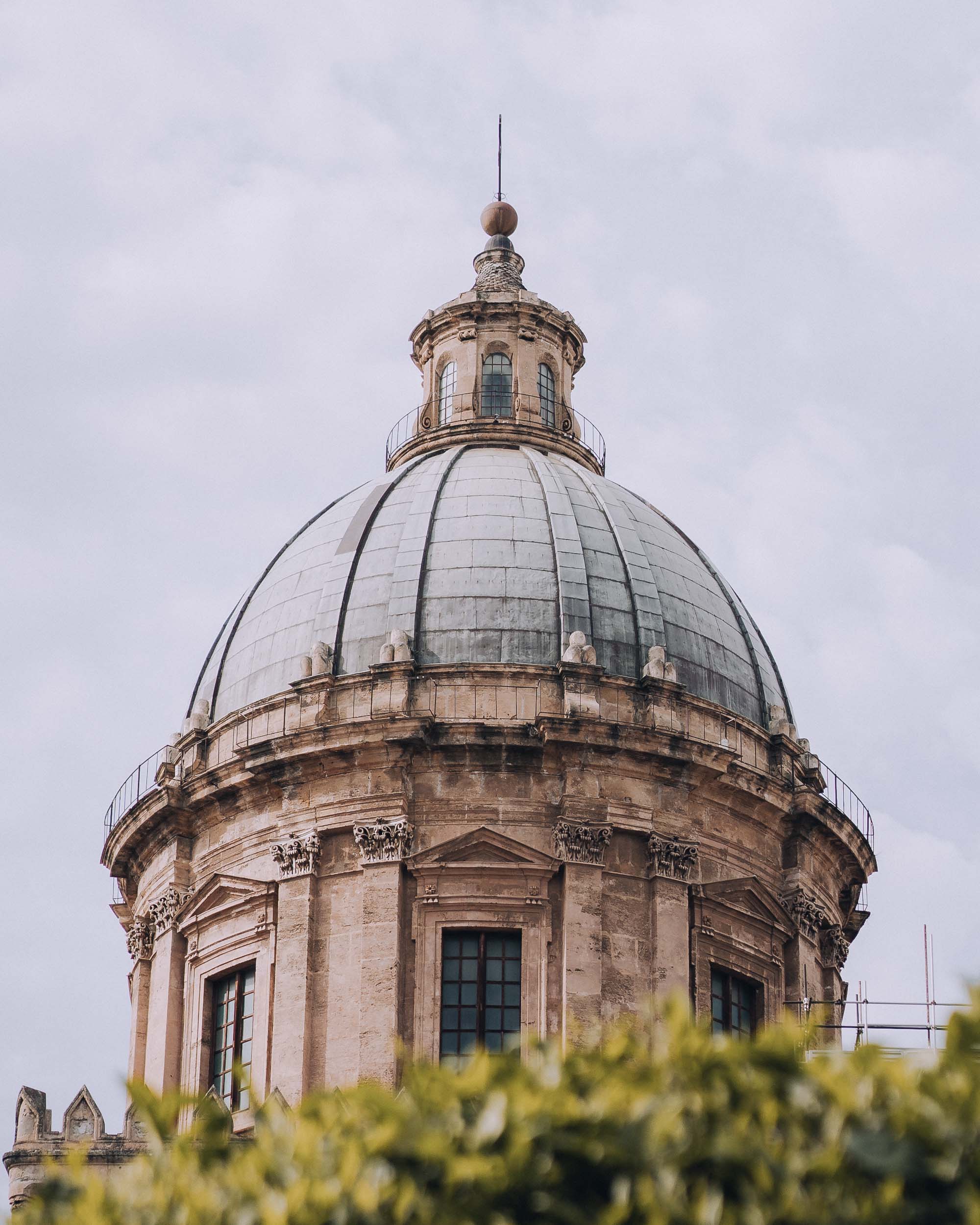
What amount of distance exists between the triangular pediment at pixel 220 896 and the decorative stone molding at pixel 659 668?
756 centimetres

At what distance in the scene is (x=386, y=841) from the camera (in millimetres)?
41375

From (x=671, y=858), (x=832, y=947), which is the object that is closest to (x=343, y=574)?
(x=671, y=858)

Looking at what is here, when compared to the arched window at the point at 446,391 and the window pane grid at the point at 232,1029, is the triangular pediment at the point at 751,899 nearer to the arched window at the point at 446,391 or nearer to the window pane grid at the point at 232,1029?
the window pane grid at the point at 232,1029

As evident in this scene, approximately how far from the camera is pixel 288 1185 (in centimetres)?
1875

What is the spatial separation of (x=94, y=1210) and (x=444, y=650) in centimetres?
2519

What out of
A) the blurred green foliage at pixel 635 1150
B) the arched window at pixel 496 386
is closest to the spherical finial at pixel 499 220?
the arched window at pixel 496 386

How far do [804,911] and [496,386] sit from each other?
13.4 meters

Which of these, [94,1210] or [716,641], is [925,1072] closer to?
[94,1210]

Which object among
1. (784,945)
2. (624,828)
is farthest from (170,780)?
(784,945)

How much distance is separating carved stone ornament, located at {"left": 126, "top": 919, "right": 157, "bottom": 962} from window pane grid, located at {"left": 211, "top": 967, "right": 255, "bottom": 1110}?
2053 mm

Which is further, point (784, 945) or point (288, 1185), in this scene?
point (784, 945)

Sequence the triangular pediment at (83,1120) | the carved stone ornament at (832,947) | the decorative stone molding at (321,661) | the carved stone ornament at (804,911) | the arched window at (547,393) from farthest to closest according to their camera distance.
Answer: the arched window at (547,393)
the carved stone ornament at (832,947)
the carved stone ornament at (804,911)
the decorative stone molding at (321,661)
the triangular pediment at (83,1120)

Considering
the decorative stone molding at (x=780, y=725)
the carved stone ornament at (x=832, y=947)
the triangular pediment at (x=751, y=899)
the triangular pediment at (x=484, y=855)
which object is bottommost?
the carved stone ornament at (x=832, y=947)

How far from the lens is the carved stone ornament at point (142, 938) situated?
44812mm
